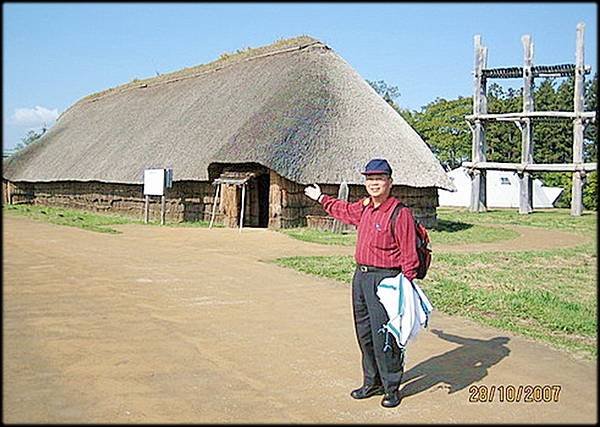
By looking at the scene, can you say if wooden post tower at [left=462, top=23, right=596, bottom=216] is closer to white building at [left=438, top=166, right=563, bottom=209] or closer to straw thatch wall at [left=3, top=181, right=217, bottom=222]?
white building at [left=438, top=166, right=563, bottom=209]

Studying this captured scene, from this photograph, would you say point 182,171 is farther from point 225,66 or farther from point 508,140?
point 508,140

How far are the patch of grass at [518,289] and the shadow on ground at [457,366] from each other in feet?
1.89

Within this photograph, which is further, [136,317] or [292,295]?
[292,295]

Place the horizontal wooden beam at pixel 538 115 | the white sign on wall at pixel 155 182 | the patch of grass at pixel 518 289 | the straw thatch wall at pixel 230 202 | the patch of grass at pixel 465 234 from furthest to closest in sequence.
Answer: the horizontal wooden beam at pixel 538 115
the white sign on wall at pixel 155 182
the straw thatch wall at pixel 230 202
the patch of grass at pixel 465 234
the patch of grass at pixel 518 289

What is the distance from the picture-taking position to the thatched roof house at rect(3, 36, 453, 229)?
16.0 metres

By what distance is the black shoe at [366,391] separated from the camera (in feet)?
13.9

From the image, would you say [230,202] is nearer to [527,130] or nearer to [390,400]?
[390,400]

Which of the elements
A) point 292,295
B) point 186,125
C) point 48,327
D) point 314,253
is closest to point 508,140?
point 186,125

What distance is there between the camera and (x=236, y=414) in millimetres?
3822

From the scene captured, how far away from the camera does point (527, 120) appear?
2708 cm

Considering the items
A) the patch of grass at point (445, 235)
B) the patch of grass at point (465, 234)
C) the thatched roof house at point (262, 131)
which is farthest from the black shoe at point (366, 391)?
the thatched roof house at point (262, 131)

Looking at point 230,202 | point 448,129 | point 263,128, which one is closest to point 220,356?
point 230,202

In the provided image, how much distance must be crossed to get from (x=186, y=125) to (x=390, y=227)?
1597 cm

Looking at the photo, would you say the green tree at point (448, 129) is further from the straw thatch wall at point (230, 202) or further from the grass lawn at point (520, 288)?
the grass lawn at point (520, 288)
